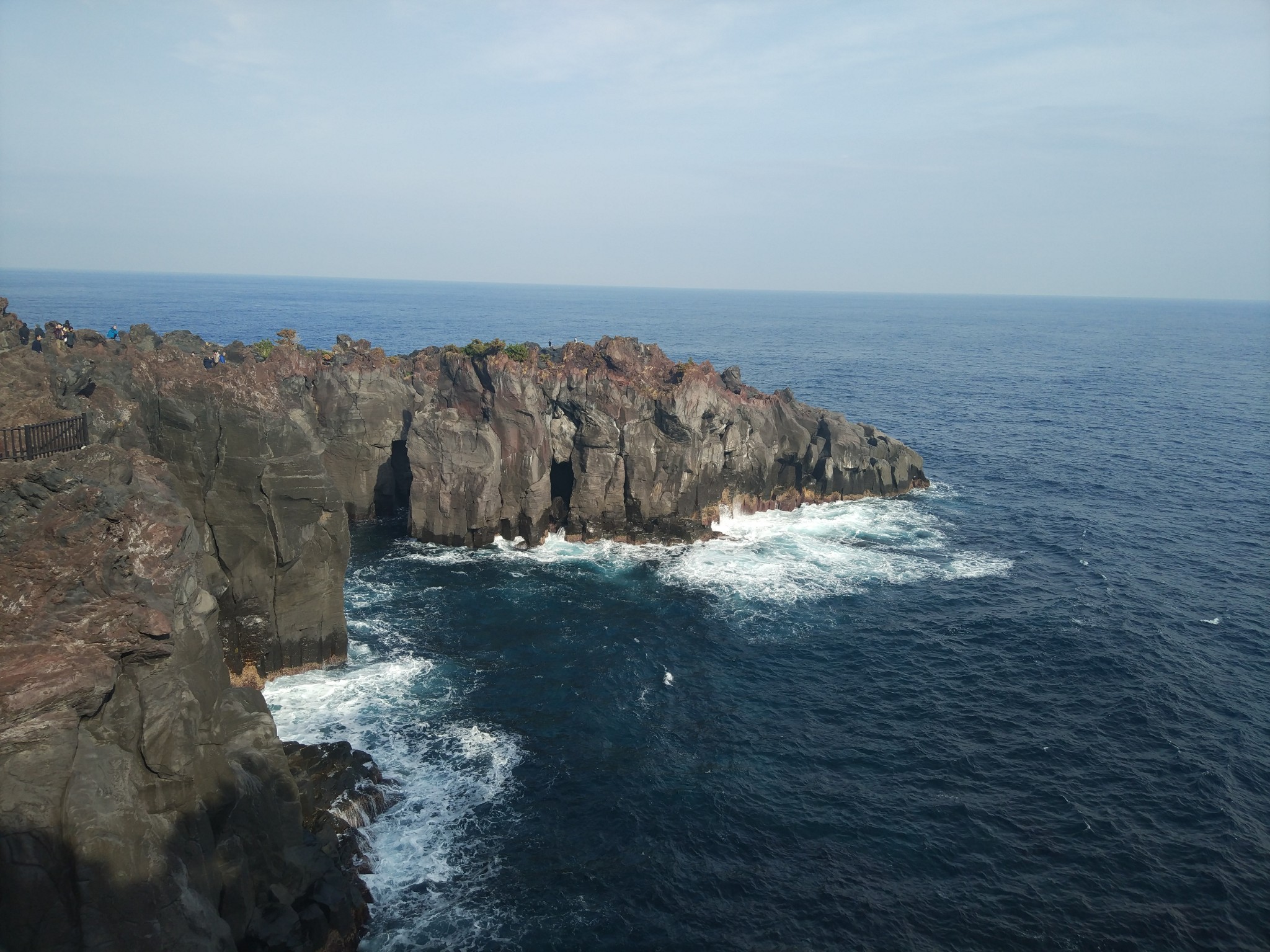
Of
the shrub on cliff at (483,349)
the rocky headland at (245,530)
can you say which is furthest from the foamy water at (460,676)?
the shrub on cliff at (483,349)

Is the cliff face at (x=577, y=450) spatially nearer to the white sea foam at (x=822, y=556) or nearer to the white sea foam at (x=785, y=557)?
the white sea foam at (x=785, y=557)

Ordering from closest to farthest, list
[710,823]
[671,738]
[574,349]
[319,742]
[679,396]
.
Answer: [710,823]
[319,742]
[671,738]
[679,396]
[574,349]

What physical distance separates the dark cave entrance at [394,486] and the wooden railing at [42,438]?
170 feet

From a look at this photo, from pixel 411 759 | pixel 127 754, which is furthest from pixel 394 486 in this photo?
pixel 127 754

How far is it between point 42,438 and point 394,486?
55557 millimetres

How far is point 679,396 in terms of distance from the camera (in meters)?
76.8

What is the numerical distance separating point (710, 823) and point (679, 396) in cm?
4639

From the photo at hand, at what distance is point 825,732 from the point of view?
148 ft

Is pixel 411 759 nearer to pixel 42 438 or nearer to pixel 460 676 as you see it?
pixel 460 676

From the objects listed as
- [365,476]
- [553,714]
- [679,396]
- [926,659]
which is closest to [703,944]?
[553,714]

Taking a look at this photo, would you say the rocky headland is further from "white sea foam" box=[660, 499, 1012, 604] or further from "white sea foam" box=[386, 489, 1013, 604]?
"white sea foam" box=[660, 499, 1012, 604]

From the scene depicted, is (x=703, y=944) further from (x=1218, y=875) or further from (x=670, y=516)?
(x=670, y=516)

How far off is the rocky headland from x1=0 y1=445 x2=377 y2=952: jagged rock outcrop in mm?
74

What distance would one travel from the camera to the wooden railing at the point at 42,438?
25.3 m
